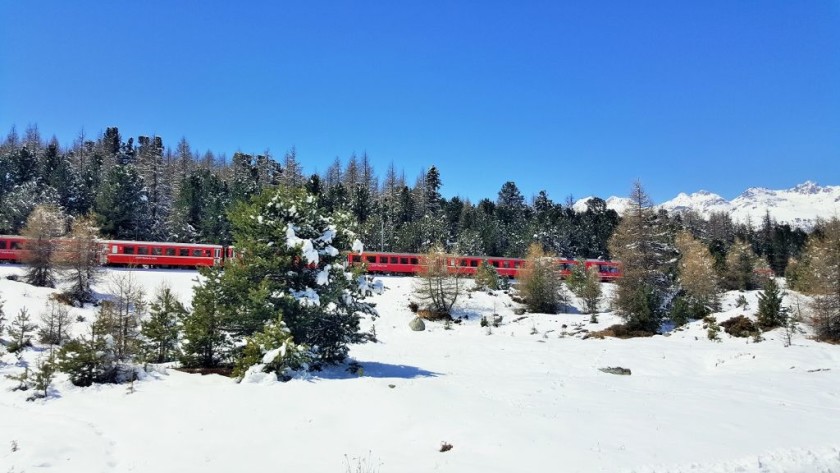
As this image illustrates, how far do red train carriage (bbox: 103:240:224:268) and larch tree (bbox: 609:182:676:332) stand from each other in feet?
107

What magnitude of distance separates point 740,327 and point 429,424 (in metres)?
25.6

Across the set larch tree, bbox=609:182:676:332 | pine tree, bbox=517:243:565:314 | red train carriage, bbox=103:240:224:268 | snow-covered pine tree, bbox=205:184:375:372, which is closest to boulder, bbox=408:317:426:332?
pine tree, bbox=517:243:565:314

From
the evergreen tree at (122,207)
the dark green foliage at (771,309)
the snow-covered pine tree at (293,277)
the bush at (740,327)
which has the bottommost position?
the bush at (740,327)

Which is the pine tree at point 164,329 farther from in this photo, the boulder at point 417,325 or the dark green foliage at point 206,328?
the boulder at point 417,325

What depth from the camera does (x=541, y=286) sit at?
42.0 m

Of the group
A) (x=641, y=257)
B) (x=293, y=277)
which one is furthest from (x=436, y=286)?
(x=293, y=277)

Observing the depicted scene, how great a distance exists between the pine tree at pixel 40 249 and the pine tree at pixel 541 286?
35544 mm

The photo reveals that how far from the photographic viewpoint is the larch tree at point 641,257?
33938 millimetres

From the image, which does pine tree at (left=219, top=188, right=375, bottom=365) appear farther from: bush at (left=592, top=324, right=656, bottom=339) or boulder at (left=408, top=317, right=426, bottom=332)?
bush at (left=592, top=324, right=656, bottom=339)

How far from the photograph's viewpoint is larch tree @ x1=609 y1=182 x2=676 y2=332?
3394 centimetres

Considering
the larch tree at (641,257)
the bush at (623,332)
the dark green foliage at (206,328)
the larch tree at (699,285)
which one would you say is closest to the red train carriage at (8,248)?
the dark green foliage at (206,328)

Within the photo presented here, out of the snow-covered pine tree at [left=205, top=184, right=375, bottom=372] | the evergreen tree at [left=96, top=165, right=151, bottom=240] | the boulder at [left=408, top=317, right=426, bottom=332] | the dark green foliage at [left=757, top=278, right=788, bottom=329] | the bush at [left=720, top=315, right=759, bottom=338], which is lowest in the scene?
the boulder at [left=408, top=317, right=426, bottom=332]

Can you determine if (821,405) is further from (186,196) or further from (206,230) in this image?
(186,196)

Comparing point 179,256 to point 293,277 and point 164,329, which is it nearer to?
point 164,329
